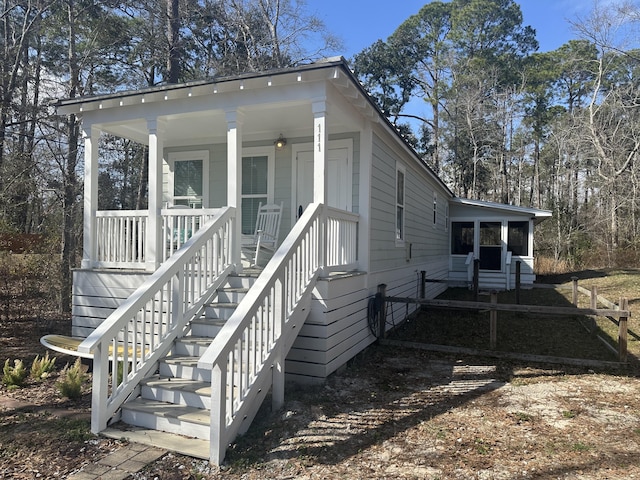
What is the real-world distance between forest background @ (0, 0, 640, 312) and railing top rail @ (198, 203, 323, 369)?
559cm

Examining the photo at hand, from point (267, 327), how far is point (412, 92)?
26390 mm

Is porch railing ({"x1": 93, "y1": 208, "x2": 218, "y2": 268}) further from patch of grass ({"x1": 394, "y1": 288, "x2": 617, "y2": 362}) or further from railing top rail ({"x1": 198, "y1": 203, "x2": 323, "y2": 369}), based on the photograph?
patch of grass ({"x1": 394, "y1": 288, "x2": 617, "y2": 362})

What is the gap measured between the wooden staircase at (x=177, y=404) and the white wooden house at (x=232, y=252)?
0.02m

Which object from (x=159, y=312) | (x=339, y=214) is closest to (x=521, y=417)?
(x=339, y=214)

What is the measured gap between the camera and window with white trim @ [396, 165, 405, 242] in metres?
8.15

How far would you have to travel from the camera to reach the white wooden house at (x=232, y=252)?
3646 mm

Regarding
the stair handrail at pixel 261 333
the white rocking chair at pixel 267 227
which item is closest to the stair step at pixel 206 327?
the stair handrail at pixel 261 333

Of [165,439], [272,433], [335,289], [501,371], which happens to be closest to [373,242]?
[335,289]

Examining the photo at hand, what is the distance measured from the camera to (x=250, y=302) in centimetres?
353

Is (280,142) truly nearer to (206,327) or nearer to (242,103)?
(242,103)

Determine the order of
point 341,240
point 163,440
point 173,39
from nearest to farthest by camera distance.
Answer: point 163,440, point 341,240, point 173,39

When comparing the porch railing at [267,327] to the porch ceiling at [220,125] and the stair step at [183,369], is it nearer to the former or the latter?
the stair step at [183,369]

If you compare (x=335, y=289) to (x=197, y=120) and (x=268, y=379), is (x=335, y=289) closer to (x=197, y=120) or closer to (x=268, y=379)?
(x=268, y=379)

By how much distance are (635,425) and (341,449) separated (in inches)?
105
